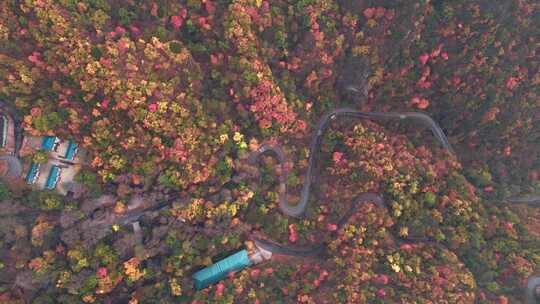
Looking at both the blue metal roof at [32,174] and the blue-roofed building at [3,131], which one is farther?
the blue metal roof at [32,174]

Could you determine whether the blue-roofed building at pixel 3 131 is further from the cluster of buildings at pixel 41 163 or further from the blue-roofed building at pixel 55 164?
the blue-roofed building at pixel 55 164

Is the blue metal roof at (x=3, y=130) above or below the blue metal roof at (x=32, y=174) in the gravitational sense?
above

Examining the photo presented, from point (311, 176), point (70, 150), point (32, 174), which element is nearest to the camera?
point (32, 174)

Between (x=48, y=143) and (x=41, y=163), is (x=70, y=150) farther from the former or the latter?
(x=41, y=163)

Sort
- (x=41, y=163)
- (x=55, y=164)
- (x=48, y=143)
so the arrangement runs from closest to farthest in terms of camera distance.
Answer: (x=41, y=163)
(x=48, y=143)
(x=55, y=164)

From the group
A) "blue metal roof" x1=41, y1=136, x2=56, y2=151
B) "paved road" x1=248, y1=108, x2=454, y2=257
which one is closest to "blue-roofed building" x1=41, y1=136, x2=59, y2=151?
"blue metal roof" x1=41, y1=136, x2=56, y2=151

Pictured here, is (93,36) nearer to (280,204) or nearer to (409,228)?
(280,204)

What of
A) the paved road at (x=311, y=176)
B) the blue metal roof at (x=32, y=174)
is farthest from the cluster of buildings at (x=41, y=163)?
the paved road at (x=311, y=176)

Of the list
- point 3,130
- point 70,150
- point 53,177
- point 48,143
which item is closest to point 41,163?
point 53,177
